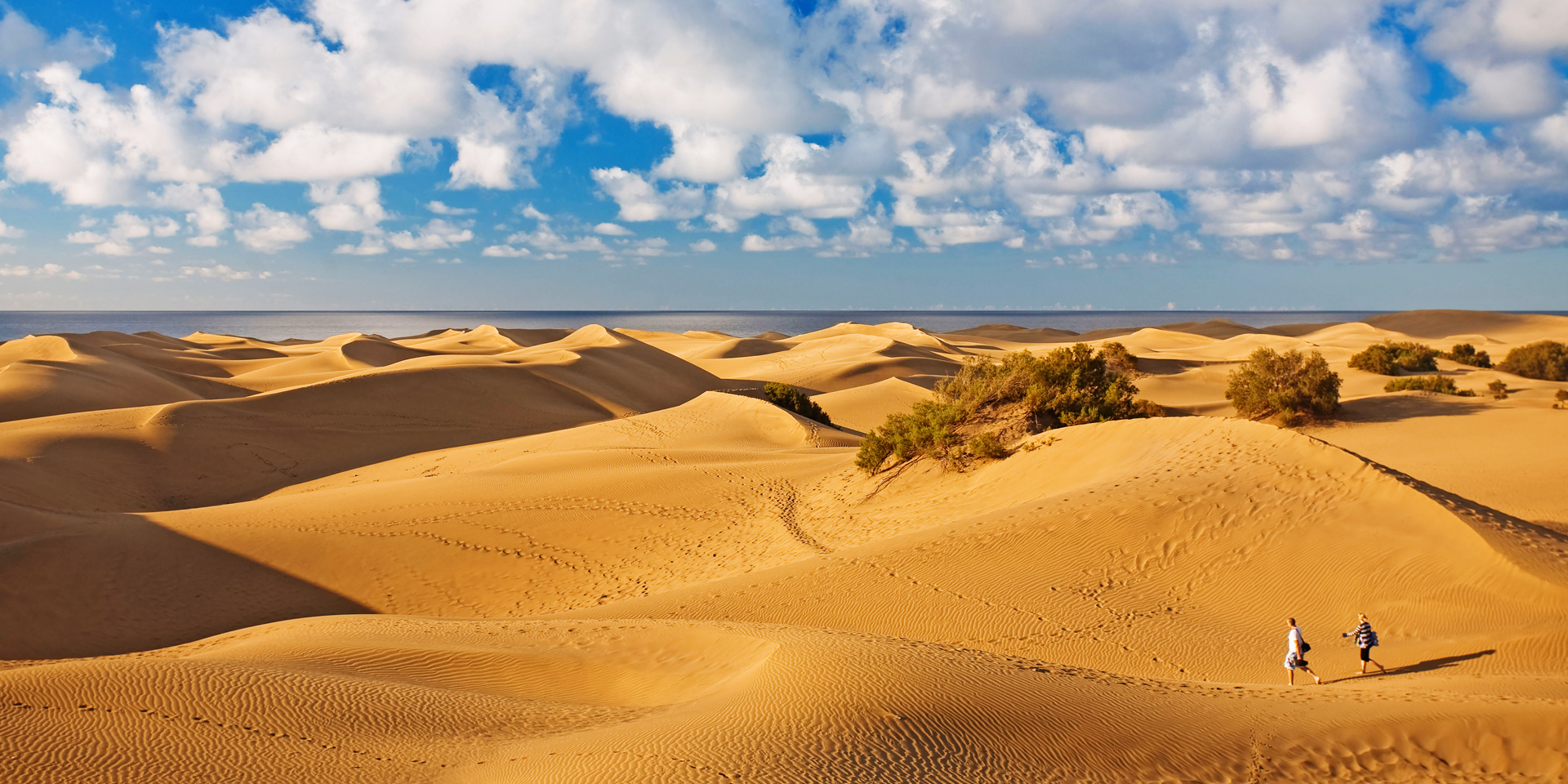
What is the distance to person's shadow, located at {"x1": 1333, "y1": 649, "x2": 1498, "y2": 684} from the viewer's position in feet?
25.0

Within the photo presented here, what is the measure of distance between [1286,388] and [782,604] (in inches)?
716

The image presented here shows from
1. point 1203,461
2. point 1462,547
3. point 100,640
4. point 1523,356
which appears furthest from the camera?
point 1523,356

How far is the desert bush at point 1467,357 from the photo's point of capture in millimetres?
38938

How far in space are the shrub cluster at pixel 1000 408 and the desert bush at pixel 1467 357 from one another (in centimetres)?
2995

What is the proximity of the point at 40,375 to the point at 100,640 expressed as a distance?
22987mm

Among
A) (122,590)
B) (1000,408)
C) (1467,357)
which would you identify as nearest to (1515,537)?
(1000,408)

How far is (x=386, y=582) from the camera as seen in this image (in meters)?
12.2

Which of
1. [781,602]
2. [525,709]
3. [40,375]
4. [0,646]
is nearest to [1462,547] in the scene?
[781,602]

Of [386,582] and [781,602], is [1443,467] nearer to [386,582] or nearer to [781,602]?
[781,602]

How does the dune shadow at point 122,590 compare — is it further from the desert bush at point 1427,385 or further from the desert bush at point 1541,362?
the desert bush at point 1541,362

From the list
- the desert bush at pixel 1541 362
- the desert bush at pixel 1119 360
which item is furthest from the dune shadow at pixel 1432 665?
the desert bush at pixel 1541 362

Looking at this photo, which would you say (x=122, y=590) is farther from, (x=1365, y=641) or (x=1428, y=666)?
(x=1428, y=666)

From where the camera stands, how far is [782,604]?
955 centimetres

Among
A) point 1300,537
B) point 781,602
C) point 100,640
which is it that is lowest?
point 100,640
